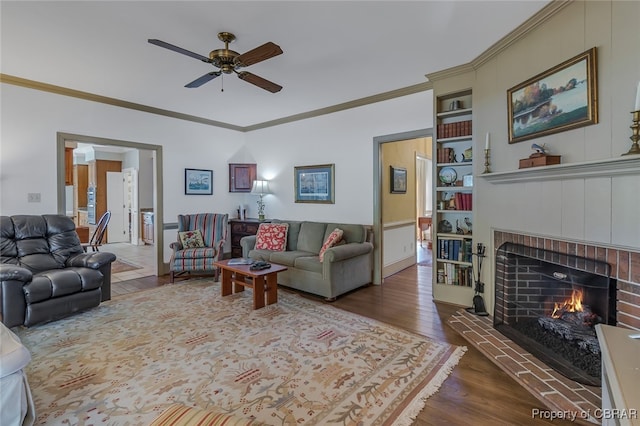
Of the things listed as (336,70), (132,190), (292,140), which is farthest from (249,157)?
(132,190)

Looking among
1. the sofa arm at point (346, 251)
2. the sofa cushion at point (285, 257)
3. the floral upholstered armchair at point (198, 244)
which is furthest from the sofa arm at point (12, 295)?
the sofa arm at point (346, 251)

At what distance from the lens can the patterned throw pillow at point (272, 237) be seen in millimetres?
4789

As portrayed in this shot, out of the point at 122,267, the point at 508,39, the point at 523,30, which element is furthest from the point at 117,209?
the point at 523,30

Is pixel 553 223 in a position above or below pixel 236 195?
below

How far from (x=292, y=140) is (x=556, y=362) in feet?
15.3

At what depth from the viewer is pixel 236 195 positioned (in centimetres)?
634

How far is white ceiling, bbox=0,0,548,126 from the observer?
2.40 metres

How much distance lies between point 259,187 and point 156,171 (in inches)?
68.7

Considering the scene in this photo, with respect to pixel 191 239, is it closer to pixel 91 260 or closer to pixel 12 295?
pixel 91 260

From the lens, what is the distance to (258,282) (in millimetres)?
3539

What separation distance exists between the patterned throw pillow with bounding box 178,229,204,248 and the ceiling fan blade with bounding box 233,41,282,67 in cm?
313

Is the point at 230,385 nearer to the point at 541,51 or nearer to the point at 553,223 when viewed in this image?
the point at 553,223

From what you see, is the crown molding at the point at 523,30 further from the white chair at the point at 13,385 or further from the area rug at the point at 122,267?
Answer: the area rug at the point at 122,267

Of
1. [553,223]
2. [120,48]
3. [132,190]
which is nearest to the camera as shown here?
[553,223]
